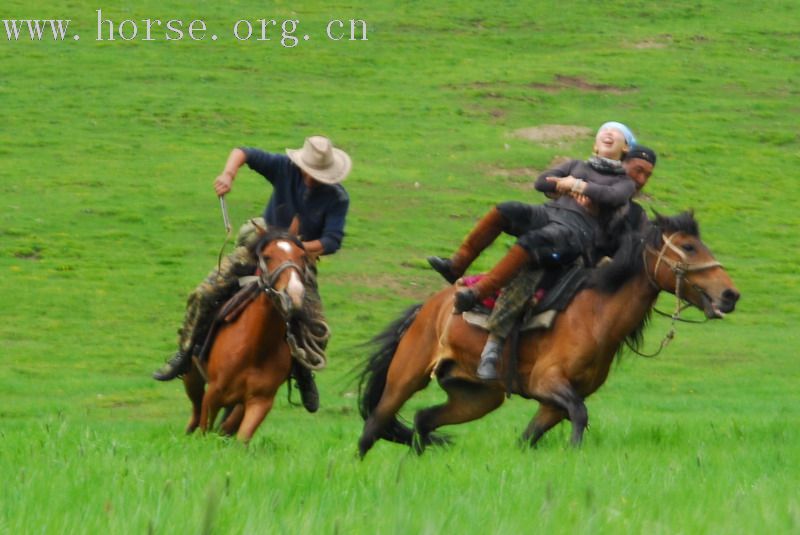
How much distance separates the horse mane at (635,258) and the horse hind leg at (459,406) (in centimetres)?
117

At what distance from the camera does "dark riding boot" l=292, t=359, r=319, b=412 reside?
11992 millimetres

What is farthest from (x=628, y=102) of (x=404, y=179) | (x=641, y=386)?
(x=641, y=386)

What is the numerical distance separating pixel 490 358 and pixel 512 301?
423 mm

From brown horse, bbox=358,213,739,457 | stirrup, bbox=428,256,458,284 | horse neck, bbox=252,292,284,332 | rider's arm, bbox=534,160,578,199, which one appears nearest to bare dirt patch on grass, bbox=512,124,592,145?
stirrup, bbox=428,256,458,284

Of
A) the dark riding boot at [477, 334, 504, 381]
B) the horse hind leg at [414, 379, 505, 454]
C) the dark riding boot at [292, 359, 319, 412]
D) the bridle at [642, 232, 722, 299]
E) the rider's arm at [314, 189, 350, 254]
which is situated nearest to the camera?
the bridle at [642, 232, 722, 299]

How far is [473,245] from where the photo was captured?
11711mm

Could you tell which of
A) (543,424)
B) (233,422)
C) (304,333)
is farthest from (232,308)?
(543,424)

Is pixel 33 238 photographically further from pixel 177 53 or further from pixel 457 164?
pixel 177 53

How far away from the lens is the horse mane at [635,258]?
11.0 metres

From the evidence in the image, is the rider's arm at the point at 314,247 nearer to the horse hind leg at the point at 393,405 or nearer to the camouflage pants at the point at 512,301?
the horse hind leg at the point at 393,405

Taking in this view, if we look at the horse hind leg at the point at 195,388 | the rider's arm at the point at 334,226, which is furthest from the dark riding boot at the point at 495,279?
the horse hind leg at the point at 195,388

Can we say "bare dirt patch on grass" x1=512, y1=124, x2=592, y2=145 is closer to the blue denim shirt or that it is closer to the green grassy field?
the green grassy field

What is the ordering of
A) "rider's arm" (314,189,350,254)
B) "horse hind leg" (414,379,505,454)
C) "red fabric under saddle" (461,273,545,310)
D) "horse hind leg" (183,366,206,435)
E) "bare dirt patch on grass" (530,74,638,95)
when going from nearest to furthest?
1. "red fabric under saddle" (461,273,545,310)
2. "rider's arm" (314,189,350,254)
3. "horse hind leg" (414,379,505,454)
4. "horse hind leg" (183,366,206,435)
5. "bare dirt patch on grass" (530,74,638,95)

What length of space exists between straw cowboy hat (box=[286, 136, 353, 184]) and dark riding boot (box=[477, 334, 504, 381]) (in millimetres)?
1653
